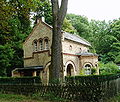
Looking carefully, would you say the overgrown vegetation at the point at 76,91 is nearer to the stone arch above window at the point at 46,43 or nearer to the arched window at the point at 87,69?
the stone arch above window at the point at 46,43

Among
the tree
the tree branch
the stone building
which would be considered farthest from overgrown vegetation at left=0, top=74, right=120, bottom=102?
the stone building

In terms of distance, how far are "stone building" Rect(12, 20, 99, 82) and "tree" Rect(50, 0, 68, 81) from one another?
12.2m

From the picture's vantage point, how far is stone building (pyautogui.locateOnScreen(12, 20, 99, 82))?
2708 centimetres

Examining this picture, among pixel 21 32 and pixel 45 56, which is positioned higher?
pixel 21 32

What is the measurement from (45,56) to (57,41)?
45.0 feet

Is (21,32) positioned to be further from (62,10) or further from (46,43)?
(62,10)

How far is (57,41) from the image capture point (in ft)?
45.8

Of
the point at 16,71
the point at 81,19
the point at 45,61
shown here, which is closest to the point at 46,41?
the point at 45,61

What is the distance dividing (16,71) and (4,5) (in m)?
15.6

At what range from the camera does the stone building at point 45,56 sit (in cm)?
2708

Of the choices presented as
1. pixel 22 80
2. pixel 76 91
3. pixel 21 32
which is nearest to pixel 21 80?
pixel 22 80

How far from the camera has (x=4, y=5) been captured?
17.1 meters

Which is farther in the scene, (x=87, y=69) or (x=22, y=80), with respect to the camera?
(x=87, y=69)

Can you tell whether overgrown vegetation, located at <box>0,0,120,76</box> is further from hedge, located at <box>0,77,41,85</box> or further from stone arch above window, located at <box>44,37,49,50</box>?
hedge, located at <box>0,77,41,85</box>
